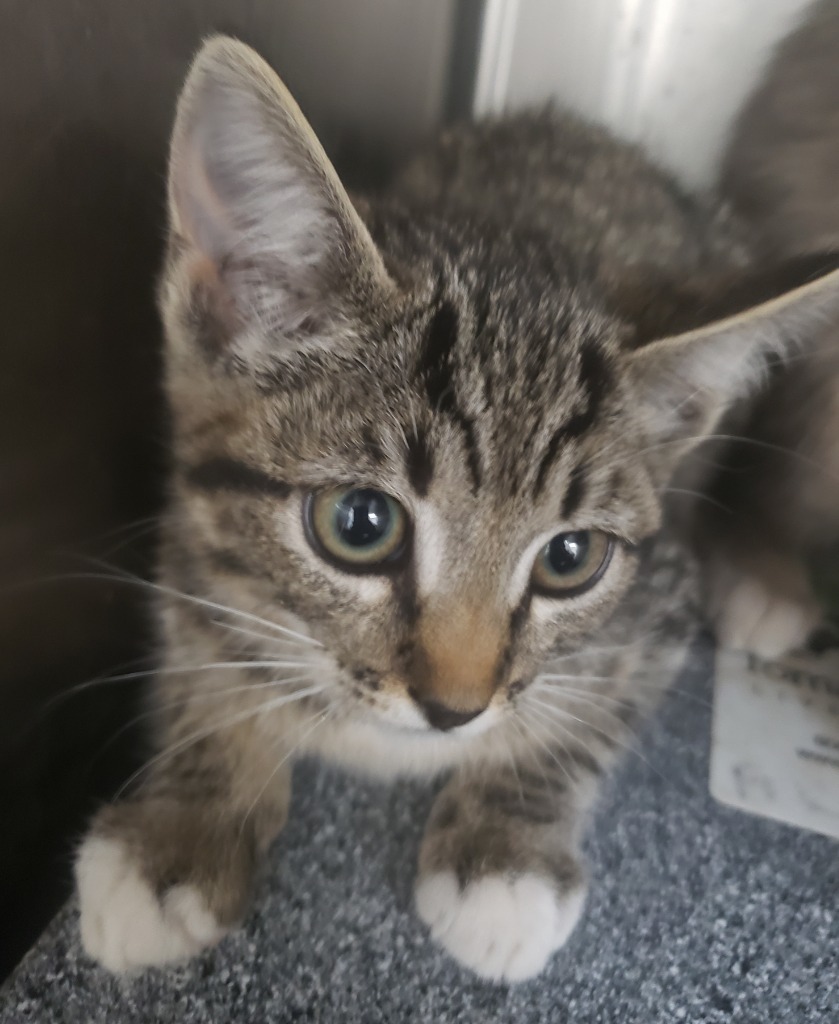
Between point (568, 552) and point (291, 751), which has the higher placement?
point (568, 552)

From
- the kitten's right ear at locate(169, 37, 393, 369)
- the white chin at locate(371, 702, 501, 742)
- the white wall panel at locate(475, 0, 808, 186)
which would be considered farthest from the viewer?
the white wall panel at locate(475, 0, 808, 186)

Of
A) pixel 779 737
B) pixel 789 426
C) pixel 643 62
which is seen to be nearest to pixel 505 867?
pixel 779 737

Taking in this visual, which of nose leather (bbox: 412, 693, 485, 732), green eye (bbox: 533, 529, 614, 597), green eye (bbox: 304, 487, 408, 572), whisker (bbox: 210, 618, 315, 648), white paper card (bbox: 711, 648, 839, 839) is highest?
green eye (bbox: 304, 487, 408, 572)

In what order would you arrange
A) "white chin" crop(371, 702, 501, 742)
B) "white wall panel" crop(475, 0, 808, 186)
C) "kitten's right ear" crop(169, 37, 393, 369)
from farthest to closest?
"white wall panel" crop(475, 0, 808, 186), "white chin" crop(371, 702, 501, 742), "kitten's right ear" crop(169, 37, 393, 369)

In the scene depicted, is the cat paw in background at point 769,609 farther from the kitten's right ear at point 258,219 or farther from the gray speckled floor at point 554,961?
the kitten's right ear at point 258,219

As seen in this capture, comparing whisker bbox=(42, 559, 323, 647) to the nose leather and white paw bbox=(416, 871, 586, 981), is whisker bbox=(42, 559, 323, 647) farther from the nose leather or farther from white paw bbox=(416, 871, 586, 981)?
white paw bbox=(416, 871, 586, 981)

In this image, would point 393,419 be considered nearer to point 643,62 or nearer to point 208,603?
point 208,603

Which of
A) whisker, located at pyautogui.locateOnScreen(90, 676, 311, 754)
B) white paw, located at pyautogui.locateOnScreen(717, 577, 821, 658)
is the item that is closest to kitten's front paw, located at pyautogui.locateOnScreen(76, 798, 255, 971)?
whisker, located at pyautogui.locateOnScreen(90, 676, 311, 754)

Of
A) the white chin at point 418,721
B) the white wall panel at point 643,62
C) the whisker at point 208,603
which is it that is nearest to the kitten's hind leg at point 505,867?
the white chin at point 418,721

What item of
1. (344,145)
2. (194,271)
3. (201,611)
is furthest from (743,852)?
(344,145)
